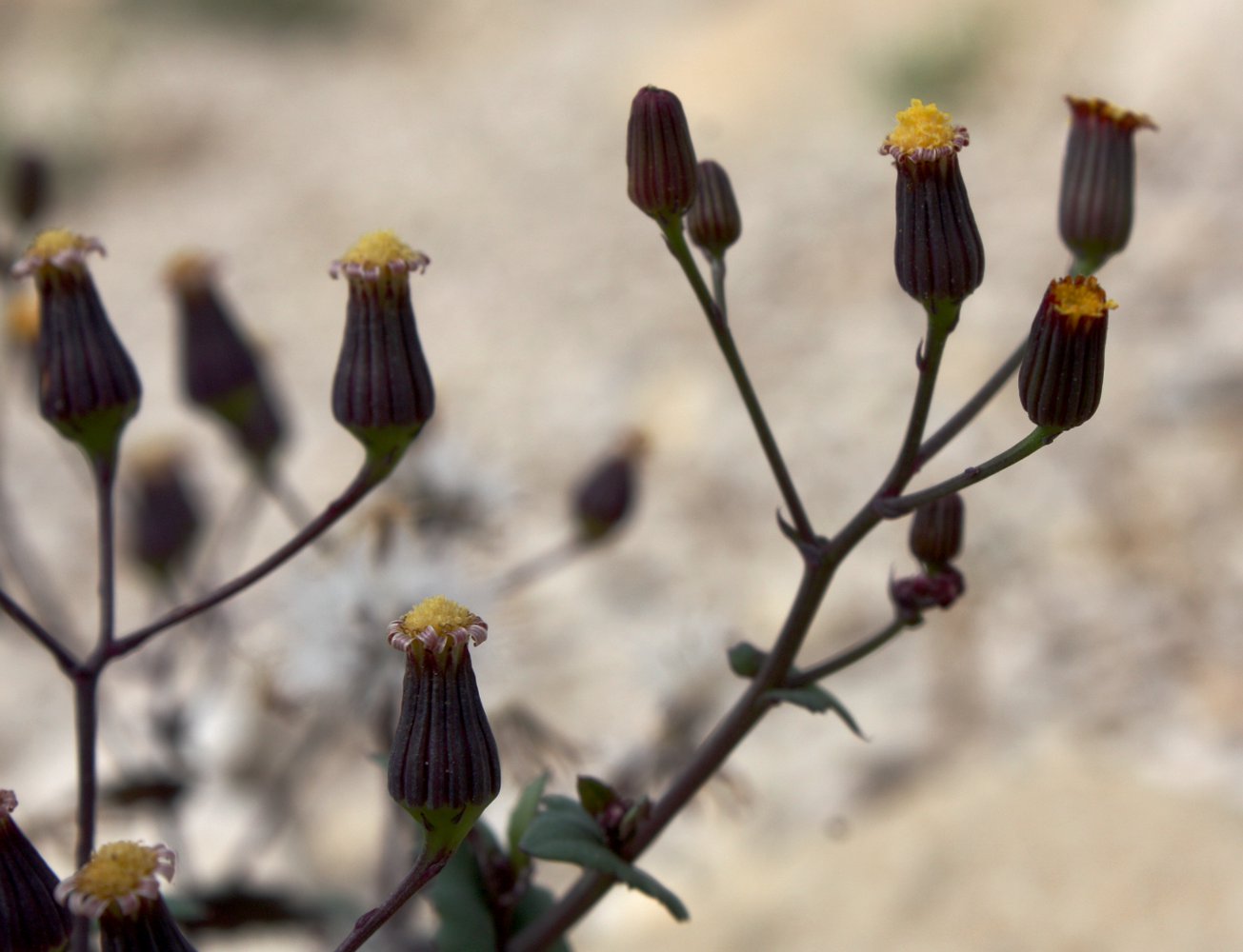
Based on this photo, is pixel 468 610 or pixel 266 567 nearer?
pixel 468 610

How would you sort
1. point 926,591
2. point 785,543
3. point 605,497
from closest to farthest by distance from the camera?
point 926,591 → point 605,497 → point 785,543

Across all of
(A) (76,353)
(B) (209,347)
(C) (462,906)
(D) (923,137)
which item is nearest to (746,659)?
(C) (462,906)

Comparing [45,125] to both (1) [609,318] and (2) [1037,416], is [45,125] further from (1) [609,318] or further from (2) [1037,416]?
(2) [1037,416]

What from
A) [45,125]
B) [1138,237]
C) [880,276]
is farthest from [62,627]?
[45,125]

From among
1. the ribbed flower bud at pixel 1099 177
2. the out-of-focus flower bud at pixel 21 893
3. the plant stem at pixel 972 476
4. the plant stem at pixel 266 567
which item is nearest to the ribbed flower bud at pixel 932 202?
the plant stem at pixel 972 476

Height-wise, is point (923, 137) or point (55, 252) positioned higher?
point (923, 137)

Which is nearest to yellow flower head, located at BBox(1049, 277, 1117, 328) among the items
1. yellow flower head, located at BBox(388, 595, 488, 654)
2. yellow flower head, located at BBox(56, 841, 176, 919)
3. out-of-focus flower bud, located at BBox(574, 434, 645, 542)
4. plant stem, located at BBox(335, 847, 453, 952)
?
yellow flower head, located at BBox(388, 595, 488, 654)

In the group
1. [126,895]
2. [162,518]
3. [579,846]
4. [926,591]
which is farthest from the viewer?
[162,518]

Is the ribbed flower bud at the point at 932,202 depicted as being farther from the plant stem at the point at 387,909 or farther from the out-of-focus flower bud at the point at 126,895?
the out-of-focus flower bud at the point at 126,895

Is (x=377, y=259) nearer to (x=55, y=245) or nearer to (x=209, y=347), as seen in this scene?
(x=55, y=245)
